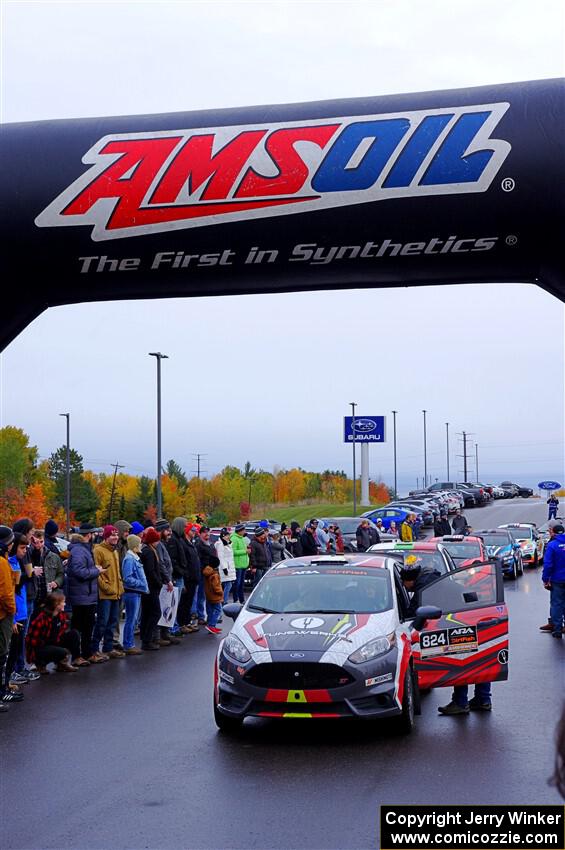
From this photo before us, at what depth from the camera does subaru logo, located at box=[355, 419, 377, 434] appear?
292 feet

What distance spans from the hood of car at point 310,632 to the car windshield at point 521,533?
24106mm

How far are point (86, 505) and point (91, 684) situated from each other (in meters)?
107

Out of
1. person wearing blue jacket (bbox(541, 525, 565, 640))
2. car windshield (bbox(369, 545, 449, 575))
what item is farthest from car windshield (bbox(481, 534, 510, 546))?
car windshield (bbox(369, 545, 449, 575))

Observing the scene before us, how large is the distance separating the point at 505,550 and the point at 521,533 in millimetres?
5586

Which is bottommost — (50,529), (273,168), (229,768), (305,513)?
(305,513)

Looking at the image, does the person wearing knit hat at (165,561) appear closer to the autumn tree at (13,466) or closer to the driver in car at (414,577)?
the driver in car at (414,577)

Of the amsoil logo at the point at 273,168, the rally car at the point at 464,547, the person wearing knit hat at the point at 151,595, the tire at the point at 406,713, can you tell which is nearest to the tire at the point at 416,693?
the tire at the point at 406,713

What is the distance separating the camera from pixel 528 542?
32969 mm

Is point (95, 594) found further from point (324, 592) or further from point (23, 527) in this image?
point (324, 592)

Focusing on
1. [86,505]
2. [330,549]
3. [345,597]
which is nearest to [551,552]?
[345,597]

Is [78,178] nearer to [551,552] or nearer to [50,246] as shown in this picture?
[50,246]

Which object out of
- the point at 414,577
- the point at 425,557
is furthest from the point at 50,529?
the point at 414,577

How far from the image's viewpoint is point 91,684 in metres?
12.5

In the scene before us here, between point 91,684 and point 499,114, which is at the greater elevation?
point 499,114
